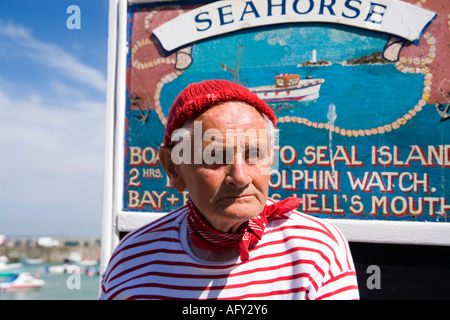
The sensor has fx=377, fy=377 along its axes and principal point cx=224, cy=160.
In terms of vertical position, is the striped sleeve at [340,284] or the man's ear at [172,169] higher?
the man's ear at [172,169]

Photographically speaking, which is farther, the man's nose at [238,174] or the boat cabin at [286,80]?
the boat cabin at [286,80]

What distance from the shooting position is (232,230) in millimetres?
1198

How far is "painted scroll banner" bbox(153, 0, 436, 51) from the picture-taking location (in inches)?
90.6

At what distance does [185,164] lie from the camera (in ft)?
4.00

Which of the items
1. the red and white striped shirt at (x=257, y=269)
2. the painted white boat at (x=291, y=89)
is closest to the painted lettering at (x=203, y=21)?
the painted white boat at (x=291, y=89)

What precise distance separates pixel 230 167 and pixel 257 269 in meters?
0.33

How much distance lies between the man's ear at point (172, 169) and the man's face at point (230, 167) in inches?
5.2

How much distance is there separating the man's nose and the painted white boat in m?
1.42

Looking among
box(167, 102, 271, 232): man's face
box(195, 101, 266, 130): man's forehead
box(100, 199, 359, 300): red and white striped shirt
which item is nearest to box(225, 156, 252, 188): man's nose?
box(167, 102, 271, 232): man's face

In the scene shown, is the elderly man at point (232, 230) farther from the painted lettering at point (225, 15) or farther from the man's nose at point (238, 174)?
the painted lettering at point (225, 15)

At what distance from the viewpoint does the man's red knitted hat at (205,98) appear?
3.74 feet

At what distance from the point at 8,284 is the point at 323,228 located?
6.43 meters

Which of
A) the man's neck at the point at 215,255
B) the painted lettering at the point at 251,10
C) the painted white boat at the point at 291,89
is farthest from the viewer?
the painted lettering at the point at 251,10

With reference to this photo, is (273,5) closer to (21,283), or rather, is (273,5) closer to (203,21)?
(203,21)
